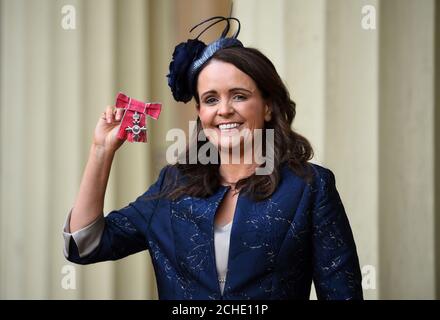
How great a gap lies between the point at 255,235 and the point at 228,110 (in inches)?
11.9

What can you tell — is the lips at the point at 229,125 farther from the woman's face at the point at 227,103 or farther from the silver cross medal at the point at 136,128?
the silver cross medal at the point at 136,128

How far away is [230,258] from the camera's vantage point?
1.32 m

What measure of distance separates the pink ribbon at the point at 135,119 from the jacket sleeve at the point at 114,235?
0.19 m

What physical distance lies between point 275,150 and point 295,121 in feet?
3.32

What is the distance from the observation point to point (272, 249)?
1313mm

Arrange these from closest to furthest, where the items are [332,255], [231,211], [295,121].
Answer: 1. [332,255]
2. [231,211]
3. [295,121]

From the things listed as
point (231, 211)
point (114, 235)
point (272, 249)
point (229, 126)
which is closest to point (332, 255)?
point (272, 249)

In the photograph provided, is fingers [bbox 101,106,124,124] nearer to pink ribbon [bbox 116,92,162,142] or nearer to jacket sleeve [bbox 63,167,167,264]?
pink ribbon [bbox 116,92,162,142]

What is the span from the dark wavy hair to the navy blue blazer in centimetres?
3

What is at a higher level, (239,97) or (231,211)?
(239,97)

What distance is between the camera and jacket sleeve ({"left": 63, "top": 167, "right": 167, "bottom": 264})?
141 cm

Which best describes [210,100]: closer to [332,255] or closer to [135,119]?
[135,119]

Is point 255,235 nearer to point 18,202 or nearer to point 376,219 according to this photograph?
point 376,219
